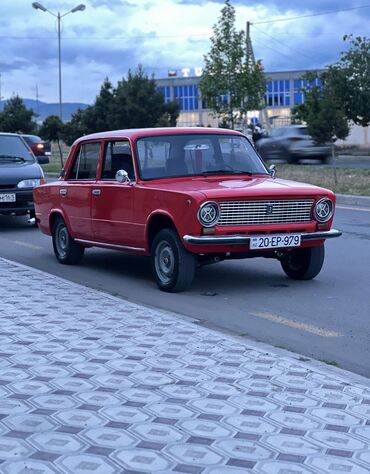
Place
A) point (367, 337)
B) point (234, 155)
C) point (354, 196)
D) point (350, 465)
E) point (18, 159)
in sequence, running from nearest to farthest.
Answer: point (350, 465) → point (367, 337) → point (234, 155) → point (18, 159) → point (354, 196)

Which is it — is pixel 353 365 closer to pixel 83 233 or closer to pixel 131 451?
pixel 131 451

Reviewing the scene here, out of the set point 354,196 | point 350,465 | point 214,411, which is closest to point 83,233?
point 214,411

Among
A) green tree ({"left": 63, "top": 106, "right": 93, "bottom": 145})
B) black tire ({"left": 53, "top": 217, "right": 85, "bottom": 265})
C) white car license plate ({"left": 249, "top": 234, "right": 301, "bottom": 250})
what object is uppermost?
green tree ({"left": 63, "top": 106, "right": 93, "bottom": 145})

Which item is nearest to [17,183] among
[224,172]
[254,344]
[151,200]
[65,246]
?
[65,246]

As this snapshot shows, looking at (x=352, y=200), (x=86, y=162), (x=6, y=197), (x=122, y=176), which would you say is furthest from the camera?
(x=352, y=200)

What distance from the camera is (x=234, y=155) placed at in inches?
390

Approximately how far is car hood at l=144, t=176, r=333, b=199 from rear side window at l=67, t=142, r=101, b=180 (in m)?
1.51

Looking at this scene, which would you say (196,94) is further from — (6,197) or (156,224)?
(156,224)

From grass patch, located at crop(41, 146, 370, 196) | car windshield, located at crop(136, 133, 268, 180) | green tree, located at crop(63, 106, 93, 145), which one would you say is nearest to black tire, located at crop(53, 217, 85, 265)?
car windshield, located at crop(136, 133, 268, 180)

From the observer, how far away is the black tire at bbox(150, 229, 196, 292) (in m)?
8.76

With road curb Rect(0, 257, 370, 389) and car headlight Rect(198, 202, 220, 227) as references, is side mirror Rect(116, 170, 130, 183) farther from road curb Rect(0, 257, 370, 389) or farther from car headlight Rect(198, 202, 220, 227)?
car headlight Rect(198, 202, 220, 227)

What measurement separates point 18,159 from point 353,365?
11.2m

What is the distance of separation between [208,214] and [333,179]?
640 inches

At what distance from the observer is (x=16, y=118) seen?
172 ft
